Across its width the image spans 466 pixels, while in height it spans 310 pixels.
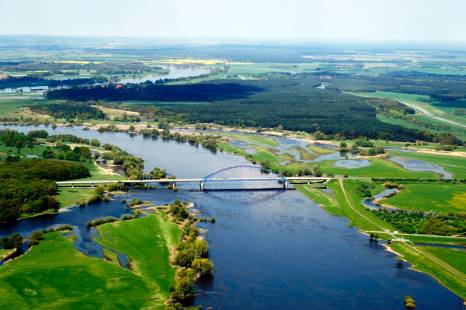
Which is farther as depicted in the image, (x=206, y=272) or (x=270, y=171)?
(x=270, y=171)

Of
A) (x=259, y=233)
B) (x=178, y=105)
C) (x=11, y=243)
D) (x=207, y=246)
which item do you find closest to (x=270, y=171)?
(x=259, y=233)

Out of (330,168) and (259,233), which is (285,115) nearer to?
(330,168)

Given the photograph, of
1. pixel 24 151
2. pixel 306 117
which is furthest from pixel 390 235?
pixel 306 117

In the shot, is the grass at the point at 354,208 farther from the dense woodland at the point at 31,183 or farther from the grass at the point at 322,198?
the dense woodland at the point at 31,183

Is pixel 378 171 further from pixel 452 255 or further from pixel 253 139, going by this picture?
pixel 452 255

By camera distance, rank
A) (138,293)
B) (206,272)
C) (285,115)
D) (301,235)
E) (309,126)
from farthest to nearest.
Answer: (285,115), (309,126), (301,235), (206,272), (138,293)

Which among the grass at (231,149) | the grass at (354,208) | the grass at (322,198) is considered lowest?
the grass at (322,198)

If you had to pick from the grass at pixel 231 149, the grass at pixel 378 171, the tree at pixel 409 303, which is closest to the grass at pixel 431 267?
the tree at pixel 409 303
